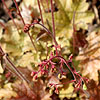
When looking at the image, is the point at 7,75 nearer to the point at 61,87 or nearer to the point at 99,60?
the point at 61,87

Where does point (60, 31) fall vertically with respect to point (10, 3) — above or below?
below

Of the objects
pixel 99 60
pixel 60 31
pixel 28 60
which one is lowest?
pixel 99 60

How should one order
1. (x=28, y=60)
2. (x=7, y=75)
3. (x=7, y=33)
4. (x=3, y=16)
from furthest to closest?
(x=3, y=16)
(x=7, y=33)
(x=7, y=75)
(x=28, y=60)

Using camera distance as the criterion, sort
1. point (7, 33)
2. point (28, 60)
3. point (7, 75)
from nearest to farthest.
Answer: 1. point (28, 60)
2. point (7, 75)
3. point (7, 33)

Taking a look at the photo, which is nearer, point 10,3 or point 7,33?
point 7,33

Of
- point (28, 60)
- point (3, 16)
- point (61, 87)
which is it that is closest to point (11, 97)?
point (28, 60)

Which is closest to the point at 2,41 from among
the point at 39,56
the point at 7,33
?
the point at 7,33

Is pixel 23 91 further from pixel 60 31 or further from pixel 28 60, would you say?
pixel 60 31

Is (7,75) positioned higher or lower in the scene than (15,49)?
lower

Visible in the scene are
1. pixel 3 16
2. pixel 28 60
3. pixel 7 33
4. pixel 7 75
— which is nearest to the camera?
pixel 28 60
